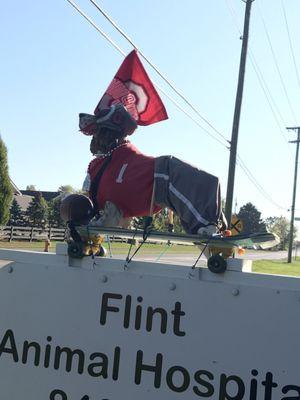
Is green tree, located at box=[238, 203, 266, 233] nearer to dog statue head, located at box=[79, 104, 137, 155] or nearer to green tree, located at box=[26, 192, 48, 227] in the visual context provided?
green tree, located at box=[26, 192, 48, 227]

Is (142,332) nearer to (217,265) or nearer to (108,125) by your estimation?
(217,265)

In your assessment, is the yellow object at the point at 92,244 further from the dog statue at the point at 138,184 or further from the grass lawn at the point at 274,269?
the grass lawn at the point at 274,269

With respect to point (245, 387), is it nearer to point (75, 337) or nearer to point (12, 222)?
point (75, 337)

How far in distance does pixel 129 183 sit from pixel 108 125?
38 cm

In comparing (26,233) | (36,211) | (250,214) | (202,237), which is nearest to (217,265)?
(202,237)

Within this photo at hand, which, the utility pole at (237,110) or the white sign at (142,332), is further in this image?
the utility pole at (237,110)

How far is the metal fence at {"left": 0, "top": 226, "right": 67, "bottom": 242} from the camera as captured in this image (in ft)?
101

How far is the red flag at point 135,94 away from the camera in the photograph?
254 cm

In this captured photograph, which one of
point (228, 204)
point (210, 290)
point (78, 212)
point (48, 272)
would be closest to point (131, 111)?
point (78, 212)

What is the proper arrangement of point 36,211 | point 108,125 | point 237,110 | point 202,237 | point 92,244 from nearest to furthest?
1. point 202,237
2. point 92,244
3. point 108,125
4. point 237,110
5. point 36,211

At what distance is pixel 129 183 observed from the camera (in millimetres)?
2088

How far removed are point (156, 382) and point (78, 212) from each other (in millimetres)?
777

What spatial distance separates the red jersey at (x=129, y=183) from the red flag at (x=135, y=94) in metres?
0.44

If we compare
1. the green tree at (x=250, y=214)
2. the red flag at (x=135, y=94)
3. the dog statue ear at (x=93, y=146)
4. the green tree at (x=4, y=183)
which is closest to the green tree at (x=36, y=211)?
the green tree at (x=4, y=183)
